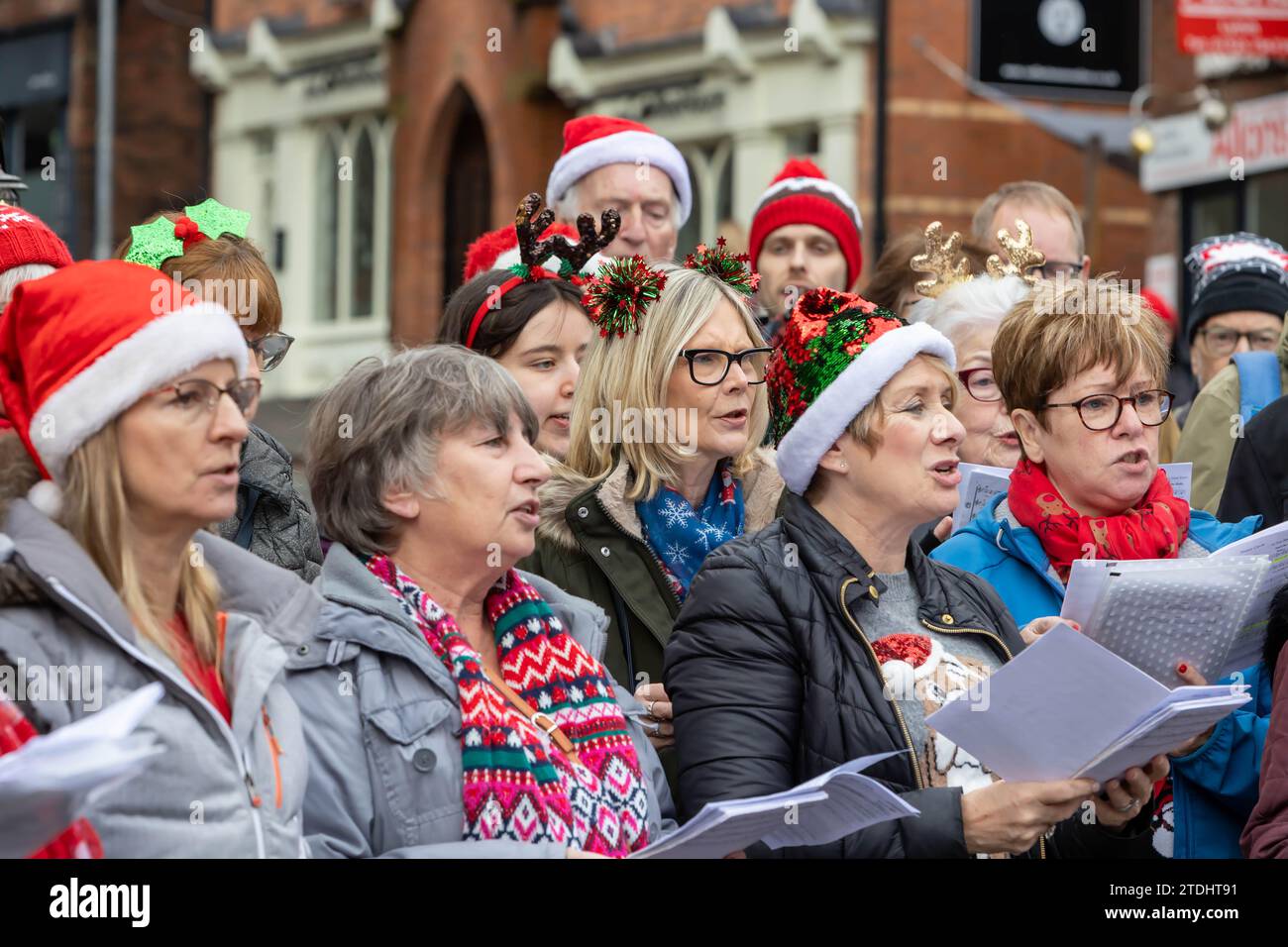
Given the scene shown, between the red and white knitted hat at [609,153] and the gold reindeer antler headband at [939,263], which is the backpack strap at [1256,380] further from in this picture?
the red and white knitted hat at [609,153]

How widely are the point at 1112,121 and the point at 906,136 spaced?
216 cm

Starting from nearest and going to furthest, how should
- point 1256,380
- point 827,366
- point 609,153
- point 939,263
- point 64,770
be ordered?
point 64,770
point 827,366
point 1256,380
point 939,263
point 609,153

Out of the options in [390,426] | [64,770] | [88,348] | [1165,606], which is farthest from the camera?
[1165,606]

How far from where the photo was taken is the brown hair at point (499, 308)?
5777 millimetres

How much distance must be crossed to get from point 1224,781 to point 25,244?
10.8ft

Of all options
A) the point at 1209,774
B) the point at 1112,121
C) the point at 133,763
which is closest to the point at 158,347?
the point at 133,763

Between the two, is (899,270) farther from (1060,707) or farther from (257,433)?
(1060,707)

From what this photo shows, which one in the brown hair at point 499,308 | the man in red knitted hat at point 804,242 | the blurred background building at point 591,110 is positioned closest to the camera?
the brown hair at point 499,308

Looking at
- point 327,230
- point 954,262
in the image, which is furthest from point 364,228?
point 954,262

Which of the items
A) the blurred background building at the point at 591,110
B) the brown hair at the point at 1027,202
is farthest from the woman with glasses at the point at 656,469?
the blurred background building at the point at 591,110

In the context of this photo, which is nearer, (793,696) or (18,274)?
(793,696)

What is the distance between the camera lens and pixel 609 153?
730cm

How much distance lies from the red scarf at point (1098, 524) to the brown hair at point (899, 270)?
180 centimetres
